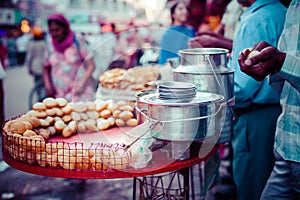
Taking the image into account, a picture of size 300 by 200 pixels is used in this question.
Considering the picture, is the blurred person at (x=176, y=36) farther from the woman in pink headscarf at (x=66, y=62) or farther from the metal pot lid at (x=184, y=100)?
the metal pot lid at (x=184, y=100)

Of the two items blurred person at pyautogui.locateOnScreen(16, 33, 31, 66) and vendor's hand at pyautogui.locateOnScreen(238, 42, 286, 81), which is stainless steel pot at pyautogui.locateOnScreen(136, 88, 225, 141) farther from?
blurred person at pyautogui.locateOnScreen(16, 33, 31, 66)

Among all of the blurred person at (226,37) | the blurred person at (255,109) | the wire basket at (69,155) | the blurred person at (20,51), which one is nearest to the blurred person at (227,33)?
the blurred person at (226,37)

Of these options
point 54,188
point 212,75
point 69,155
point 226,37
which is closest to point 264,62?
point 212,75

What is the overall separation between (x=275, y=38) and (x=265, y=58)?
877 millimetres

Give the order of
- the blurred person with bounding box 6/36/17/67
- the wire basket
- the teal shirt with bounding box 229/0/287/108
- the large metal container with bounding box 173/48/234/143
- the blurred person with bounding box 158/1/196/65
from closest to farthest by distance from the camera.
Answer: the wire basket < the large metal container with bounding box 173/48/234/143 < the teal shirt with bounding box 229/0/287/108 < the blurred person with bounding box 158/1/196/65 < the blurred person with bounding box 6/36/17/67

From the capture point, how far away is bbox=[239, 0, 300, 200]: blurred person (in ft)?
5.32

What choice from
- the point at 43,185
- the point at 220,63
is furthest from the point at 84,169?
the point at 43,185

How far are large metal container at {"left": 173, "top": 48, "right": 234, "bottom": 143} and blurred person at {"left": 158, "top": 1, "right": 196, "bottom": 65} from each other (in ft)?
5.66

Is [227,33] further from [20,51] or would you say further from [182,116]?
[20,51]

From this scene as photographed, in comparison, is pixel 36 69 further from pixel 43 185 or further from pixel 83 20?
pixel 83 20

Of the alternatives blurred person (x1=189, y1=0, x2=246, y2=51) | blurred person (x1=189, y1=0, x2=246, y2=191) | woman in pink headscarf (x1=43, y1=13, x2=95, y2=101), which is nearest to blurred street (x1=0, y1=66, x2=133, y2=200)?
woman in pink headscarf (x1=43, y1=13, x2=95, y2=101)

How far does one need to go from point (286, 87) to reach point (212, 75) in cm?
38

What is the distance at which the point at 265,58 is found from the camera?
1.60 m

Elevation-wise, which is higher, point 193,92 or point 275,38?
point 275,38
